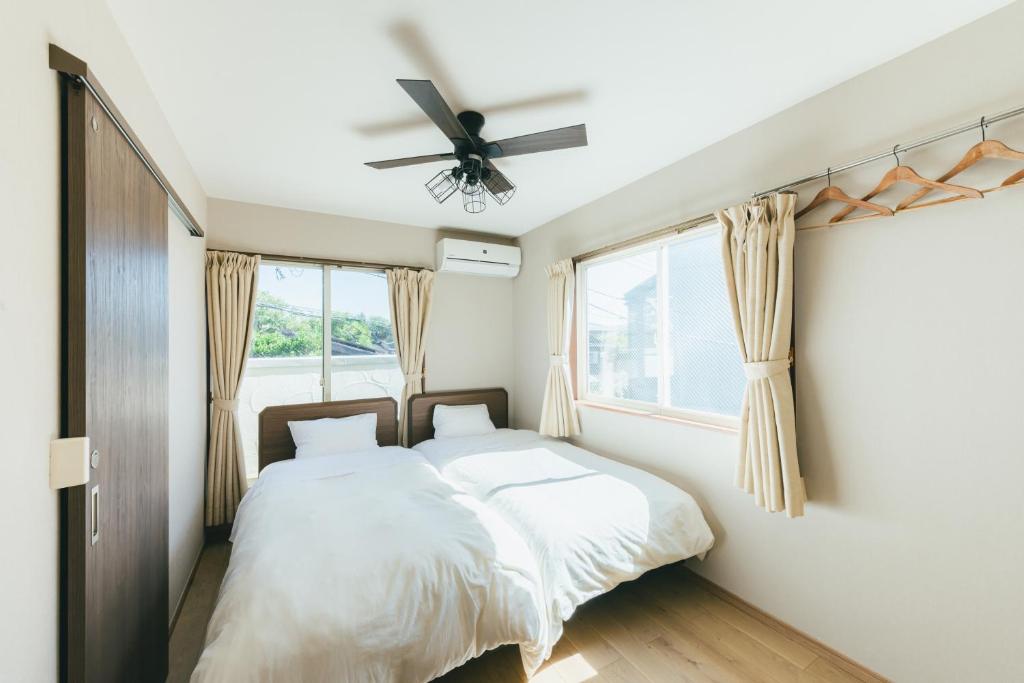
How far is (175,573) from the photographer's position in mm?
2098

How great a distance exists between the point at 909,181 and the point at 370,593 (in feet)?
8.15

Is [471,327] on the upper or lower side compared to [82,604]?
upper

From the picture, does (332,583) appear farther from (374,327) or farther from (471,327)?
(471,327)

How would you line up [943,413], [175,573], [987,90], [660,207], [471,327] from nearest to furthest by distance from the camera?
[987,90], [943,413], [175,573], [660,207], [471,327]

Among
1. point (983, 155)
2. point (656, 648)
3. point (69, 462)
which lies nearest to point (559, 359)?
point (656, 648)

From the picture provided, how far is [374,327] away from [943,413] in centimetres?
359

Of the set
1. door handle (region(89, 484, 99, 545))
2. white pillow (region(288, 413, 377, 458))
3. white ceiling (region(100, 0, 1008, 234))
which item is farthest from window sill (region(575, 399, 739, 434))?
door handle (region(89, 484, 99, 545))

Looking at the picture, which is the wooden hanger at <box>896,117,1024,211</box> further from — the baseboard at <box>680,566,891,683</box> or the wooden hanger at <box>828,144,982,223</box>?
the baseboard at <box>680,566,891,683</box>

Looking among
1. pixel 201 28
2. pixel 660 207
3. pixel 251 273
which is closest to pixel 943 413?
pixel 660 207

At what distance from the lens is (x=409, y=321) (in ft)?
12.0

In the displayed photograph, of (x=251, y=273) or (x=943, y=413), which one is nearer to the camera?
(x=943, y=413)

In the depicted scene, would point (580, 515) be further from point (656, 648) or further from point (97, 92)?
point (97, 92)

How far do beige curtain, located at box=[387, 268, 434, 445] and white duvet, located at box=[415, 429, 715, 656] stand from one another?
1.08 m

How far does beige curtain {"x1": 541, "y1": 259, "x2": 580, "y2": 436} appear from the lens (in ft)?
10.9
